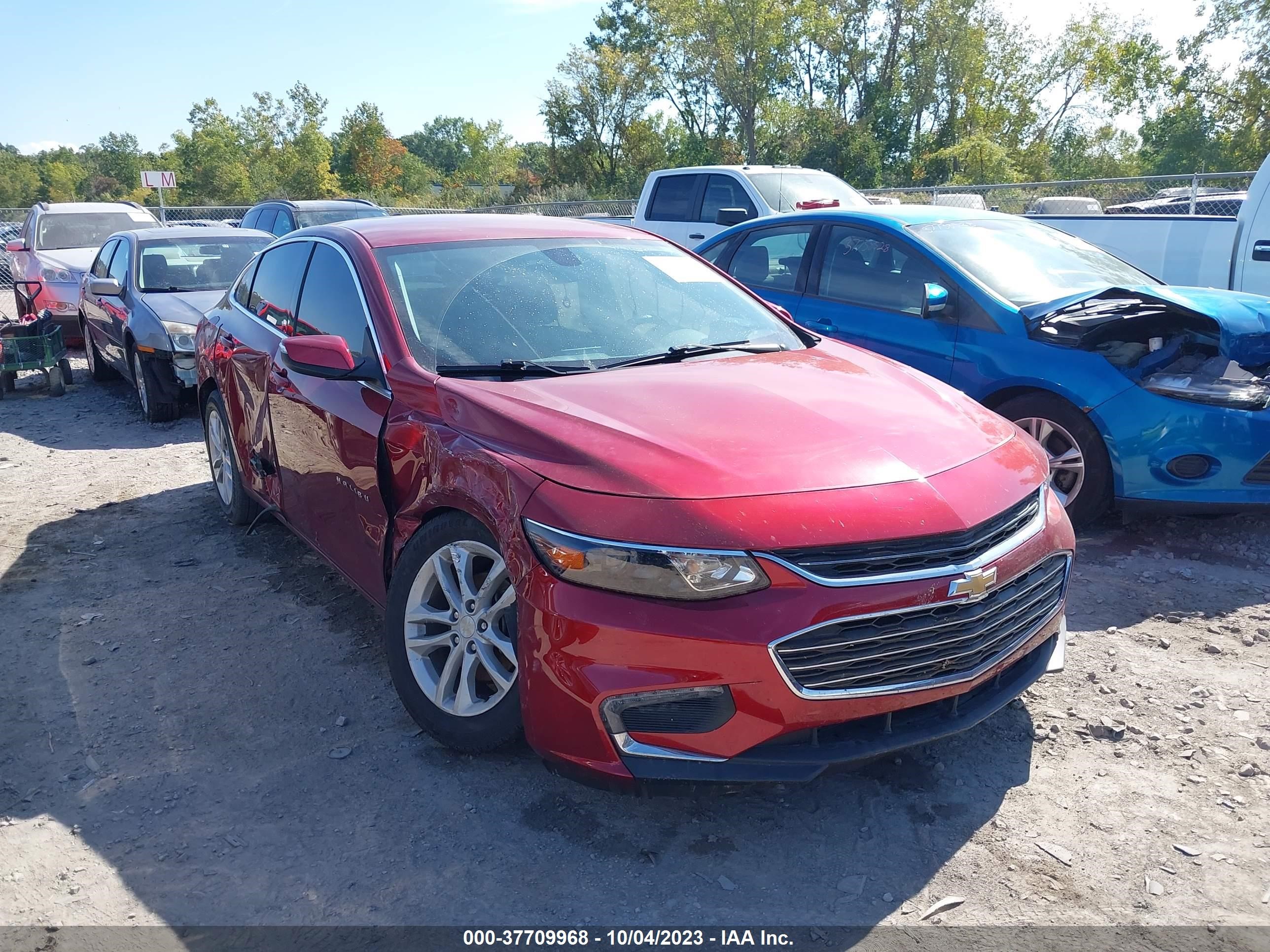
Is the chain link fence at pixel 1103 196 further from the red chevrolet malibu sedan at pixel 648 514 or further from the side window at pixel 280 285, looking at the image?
the red chevrolet malibu sedan at pixel 648 514

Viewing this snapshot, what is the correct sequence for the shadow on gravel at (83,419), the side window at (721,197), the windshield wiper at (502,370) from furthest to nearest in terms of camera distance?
1. the side window at (721,197)
2. the shadow on gravel at (83,419)
3. the windshield wiper at (502,370)

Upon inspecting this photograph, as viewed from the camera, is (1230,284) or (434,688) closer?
(434,688)

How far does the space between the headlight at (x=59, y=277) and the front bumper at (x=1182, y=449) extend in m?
12.0

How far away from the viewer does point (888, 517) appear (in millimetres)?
2592

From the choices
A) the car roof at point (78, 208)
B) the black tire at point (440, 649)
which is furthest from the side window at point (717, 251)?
the car roof at point (78, 208)

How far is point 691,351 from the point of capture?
146 inches

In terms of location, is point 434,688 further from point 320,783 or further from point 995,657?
point 995,657

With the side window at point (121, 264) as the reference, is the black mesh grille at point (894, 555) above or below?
below

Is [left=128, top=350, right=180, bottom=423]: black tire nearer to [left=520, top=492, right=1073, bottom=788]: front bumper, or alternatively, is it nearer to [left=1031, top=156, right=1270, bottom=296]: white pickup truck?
[left=520, top=492, right=1073, bottom=788]: front bumper

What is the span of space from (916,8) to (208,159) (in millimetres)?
37773

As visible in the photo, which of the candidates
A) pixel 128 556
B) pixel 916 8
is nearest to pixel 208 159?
pixel 916 8

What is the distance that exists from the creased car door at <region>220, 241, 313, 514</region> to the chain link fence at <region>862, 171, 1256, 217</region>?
10.2 m

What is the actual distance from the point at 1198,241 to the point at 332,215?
1153 cm

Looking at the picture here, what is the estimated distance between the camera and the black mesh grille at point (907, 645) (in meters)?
2.51
